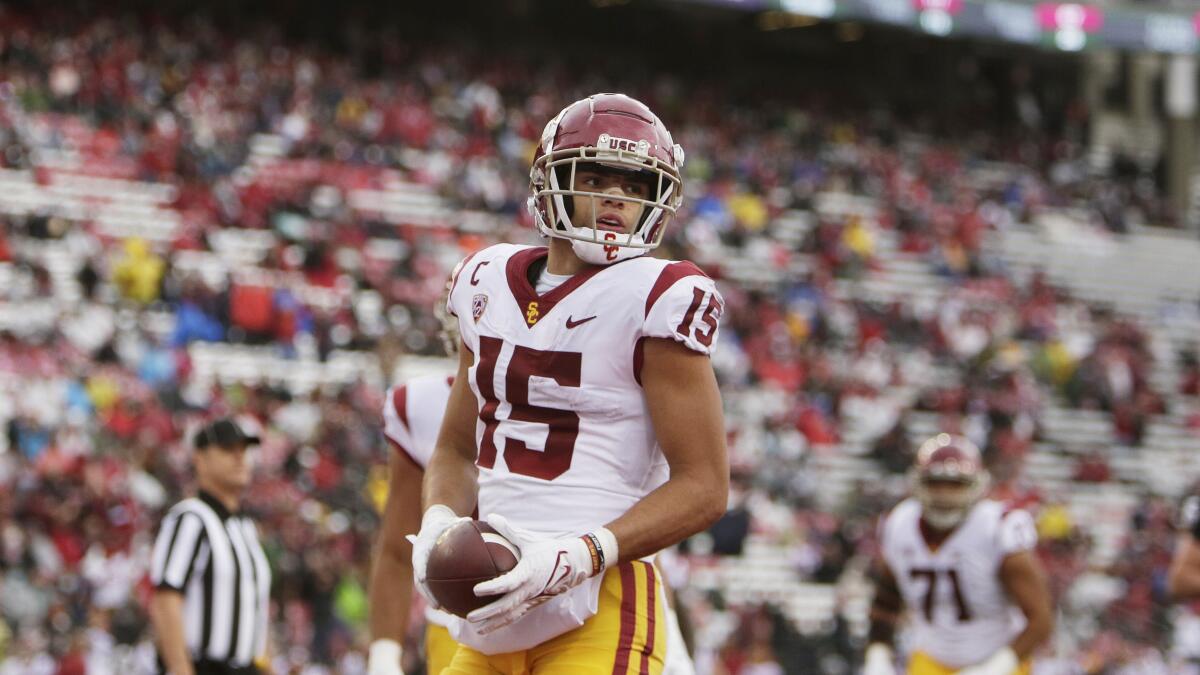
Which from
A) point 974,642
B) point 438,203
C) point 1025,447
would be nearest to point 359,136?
point 438,203

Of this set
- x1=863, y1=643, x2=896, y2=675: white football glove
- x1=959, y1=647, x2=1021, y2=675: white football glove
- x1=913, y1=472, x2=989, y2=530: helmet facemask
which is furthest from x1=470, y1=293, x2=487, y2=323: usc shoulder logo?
x1=863, y1=643, x2=896, y2=675: white football glove

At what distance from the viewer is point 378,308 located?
17.4m

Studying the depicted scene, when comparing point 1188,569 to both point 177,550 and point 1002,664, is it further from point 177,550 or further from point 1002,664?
point 177,550

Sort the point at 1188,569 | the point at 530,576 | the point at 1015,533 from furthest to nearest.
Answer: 1. the point at 1015,533
2. the point at 1188,569
3. the point at 530,576

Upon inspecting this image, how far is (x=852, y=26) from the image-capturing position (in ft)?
95.8

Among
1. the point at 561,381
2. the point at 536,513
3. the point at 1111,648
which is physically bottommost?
the point at 1111,648

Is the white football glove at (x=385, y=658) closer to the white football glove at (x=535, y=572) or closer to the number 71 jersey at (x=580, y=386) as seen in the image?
the number 71 jersey at (x=580, y=386)

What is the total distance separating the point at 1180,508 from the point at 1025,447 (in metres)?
1.96

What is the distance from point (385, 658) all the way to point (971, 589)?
338 centimetres

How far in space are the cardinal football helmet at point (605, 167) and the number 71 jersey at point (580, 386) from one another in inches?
2.8

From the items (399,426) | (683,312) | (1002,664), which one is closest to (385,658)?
(399,426)

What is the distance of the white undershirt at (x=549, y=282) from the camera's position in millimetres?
3785

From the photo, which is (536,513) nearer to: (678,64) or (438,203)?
(438,203)

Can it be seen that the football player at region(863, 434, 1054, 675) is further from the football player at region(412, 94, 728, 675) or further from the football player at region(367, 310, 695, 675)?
the football player at region(412, 94, 728, 675)
